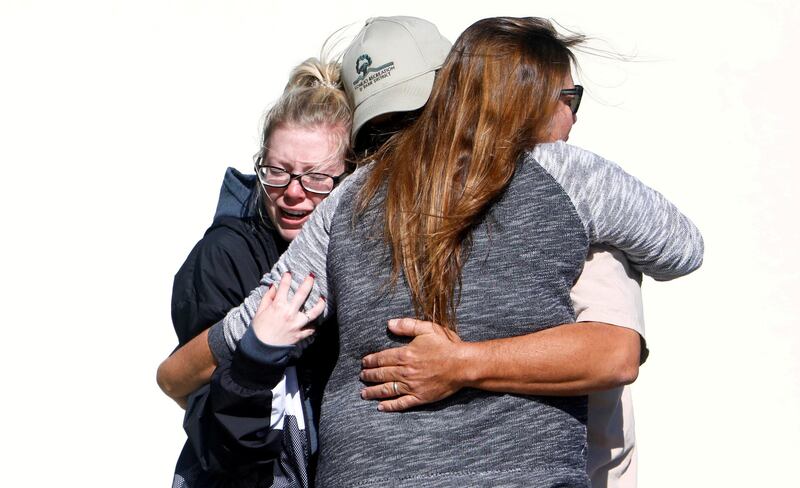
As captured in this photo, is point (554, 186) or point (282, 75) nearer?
point (554, 186)

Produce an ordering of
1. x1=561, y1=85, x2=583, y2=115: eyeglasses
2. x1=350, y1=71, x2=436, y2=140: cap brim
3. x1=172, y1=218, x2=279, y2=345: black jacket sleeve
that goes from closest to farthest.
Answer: x1=561, y1=85, x2=583, y2=115: eyeglasses → x1=350, y1=71, x2=436, y2=140: cap brim → x1=172, y1=218, x2=279, y2=345: black jacket sleeve

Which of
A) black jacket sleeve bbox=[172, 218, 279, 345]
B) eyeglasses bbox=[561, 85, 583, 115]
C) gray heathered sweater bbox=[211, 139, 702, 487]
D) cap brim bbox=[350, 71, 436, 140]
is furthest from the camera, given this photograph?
black jacket sleeve bbox=[172, 218, 279, 345]

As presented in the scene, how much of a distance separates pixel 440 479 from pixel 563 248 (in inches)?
13.7

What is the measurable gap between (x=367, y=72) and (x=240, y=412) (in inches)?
24.2

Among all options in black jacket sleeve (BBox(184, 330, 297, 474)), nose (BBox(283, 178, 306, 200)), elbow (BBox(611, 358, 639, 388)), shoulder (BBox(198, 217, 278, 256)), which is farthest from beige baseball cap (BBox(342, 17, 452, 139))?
elbow (BBox(611, 358, 639, 388))

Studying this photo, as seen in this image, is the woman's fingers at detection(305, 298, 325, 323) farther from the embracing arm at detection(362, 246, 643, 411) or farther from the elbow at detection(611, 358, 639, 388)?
the elbow at detection(611, 358, 639, 388)

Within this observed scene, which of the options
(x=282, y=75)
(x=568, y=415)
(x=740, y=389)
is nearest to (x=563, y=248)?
(x=568, y=415)

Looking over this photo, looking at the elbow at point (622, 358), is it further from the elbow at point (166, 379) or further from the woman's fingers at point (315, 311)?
the elbow at point (166, 379)

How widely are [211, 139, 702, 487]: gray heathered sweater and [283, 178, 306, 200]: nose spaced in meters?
0.37

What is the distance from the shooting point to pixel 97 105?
4184 millimetres

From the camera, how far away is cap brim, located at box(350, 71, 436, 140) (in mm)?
1863

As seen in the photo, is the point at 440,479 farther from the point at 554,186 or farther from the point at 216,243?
the point at 216,243

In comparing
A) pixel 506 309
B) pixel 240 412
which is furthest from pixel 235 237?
pixel 506 309

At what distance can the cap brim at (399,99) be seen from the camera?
186 cm
